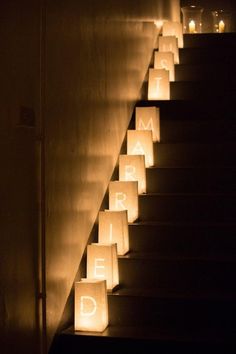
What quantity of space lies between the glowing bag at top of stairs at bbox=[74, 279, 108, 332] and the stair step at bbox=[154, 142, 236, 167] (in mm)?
1460

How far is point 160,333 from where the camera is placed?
2951mm

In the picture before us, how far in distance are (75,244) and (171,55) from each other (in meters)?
2.61

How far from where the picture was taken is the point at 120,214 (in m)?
3.47

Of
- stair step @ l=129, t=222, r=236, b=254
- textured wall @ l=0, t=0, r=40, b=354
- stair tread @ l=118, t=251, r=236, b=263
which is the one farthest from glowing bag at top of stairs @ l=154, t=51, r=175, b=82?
textured wall @ l=0, t=0, r=40, b=354

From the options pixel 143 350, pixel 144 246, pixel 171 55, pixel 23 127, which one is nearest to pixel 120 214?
pixel 144 246

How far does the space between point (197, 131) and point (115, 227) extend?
125 cm

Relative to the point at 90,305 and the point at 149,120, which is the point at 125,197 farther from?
the point at 90,305

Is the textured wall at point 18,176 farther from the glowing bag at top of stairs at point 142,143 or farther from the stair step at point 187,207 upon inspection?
the glowing bag at top of stairs at point 142,143

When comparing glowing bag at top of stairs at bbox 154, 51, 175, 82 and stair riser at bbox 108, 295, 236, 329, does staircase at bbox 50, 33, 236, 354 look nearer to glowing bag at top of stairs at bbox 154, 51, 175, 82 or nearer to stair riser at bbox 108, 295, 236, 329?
stair riser at bbox 108, 295, 236, 329

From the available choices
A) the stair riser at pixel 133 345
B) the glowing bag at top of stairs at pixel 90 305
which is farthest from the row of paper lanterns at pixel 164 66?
the stair riser at pixel 133 345

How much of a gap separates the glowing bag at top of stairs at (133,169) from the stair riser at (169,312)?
103 cm

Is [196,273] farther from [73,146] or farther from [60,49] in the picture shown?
[60,49]

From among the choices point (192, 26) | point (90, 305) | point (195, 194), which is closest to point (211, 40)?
point (192, 26)

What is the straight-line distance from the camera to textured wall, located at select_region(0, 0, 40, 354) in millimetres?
2318
